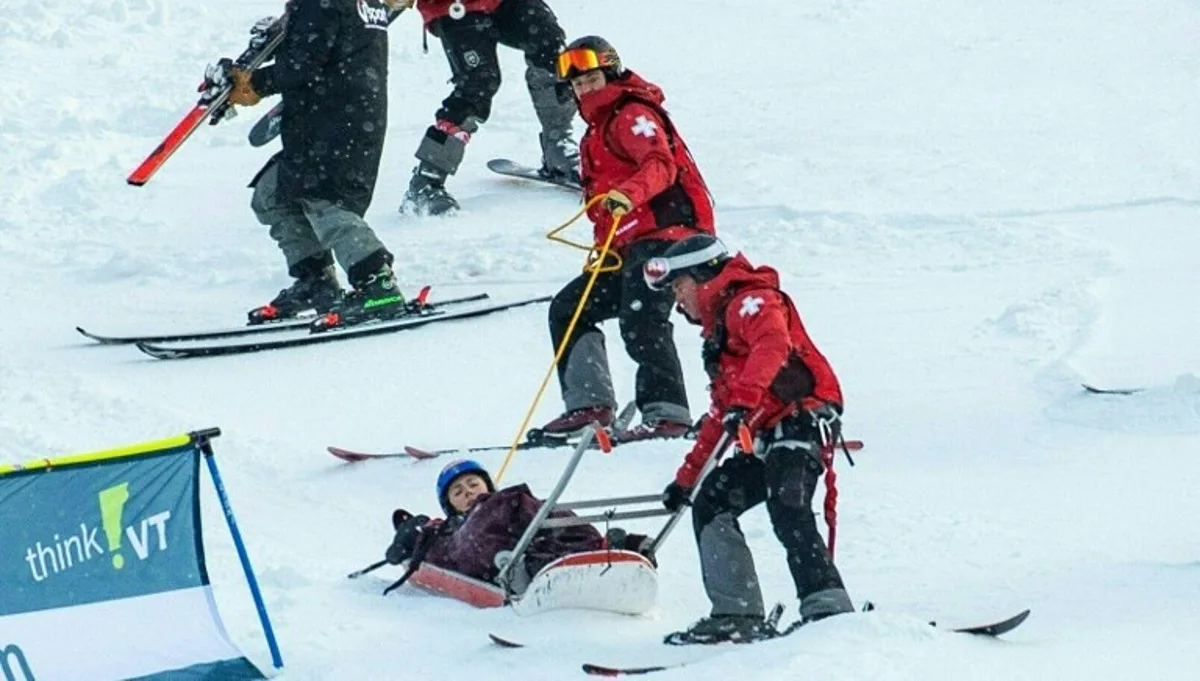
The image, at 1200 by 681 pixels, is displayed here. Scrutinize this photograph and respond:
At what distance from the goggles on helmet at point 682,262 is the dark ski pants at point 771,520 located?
2.03 ft

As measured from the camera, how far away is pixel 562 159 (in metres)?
12.2

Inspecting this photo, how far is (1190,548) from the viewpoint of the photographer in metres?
6.78

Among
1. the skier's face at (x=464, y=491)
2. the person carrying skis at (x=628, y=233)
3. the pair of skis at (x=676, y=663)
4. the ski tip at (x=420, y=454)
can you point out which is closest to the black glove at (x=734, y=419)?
the pair of skis at (x=676, y=663)

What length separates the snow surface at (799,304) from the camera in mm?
6340

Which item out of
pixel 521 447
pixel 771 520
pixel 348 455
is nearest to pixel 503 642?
pixel 771 520

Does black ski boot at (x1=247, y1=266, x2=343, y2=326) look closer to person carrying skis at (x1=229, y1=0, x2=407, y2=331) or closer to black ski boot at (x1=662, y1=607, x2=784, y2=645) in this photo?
person carrying skis at (x1=229, y1=0, x2=407, y2=331)

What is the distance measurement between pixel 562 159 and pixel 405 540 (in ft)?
18.4

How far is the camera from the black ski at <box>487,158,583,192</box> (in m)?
12.2

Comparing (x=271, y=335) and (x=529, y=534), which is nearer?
(x=529, y=534)

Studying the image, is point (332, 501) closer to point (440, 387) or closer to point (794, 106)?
point (440, 387)

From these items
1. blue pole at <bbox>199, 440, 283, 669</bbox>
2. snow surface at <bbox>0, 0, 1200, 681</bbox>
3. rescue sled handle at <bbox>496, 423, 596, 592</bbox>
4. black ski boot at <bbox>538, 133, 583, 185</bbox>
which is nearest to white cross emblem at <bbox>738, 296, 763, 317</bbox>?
rescue sled handle at <bbox>496, 423, 596, 592</bbox>

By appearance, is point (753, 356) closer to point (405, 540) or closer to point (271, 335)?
point (405, 540)

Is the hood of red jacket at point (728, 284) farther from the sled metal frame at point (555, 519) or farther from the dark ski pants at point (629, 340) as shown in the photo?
Answer: the dark ski pants at point (629, 340)

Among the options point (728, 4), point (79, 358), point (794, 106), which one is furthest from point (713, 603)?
point (728, 4)
